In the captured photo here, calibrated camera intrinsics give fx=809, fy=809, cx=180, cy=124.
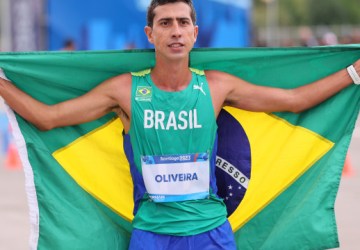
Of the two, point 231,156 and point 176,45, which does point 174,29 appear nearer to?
point 176,45

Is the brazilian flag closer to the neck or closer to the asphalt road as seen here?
the neck

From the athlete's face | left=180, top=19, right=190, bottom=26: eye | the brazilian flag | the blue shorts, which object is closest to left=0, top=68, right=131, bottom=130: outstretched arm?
the brazilian flag

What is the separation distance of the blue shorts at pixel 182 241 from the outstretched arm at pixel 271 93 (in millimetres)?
705

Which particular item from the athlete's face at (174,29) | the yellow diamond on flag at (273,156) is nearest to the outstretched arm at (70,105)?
the athlete's face at (174,29)

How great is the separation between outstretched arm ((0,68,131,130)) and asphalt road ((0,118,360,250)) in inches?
127

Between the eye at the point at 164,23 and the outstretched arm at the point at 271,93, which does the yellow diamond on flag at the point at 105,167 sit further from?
the eye at the point at 164,23

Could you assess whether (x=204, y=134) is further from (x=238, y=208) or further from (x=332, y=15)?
(x=332, y=15)

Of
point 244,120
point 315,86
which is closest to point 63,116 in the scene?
point 244,120

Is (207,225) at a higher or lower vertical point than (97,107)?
lower

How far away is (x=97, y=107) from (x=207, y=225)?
89 centimetres

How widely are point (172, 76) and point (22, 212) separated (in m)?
5.20

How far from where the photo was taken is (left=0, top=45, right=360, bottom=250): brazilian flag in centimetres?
476

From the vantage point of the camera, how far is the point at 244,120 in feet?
16.5

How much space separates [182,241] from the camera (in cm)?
427
